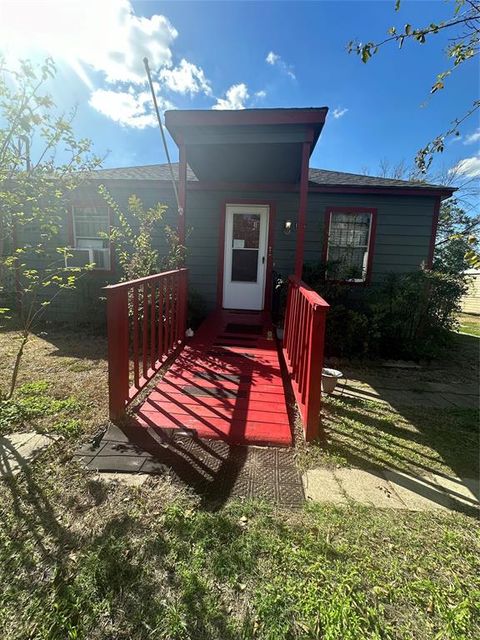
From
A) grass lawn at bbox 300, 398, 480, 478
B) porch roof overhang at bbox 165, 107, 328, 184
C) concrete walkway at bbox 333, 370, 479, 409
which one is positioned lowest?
concrete walkway at bbox 333, 370, 479, 409

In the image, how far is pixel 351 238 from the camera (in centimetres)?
613

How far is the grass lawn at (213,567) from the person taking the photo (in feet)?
3.43

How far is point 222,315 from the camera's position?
229 inches

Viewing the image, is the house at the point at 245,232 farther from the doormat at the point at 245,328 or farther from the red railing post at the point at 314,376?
the red railing post at the point at 314,376

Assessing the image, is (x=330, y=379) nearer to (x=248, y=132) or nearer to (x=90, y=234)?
(x=248, y=132)

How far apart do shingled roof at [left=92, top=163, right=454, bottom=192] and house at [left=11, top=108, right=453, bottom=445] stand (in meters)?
0.04

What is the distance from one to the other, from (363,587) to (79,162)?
322cm

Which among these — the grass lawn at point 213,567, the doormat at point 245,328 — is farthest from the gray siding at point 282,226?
the grass lawn at point 213,567

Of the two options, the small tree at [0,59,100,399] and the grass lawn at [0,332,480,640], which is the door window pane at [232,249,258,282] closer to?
the small tree at [0,59,100,399]

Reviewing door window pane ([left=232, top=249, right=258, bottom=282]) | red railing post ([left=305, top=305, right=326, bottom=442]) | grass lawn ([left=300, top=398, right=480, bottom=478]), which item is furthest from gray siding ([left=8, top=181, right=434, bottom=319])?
red railing post ([left=305, top=305, right=326, bottom=442])

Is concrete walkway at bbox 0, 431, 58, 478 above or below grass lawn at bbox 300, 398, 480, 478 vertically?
above

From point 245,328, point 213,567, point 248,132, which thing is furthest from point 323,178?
point 213,567

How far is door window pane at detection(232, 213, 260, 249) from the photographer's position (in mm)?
6117

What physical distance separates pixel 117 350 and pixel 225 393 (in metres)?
1.12
